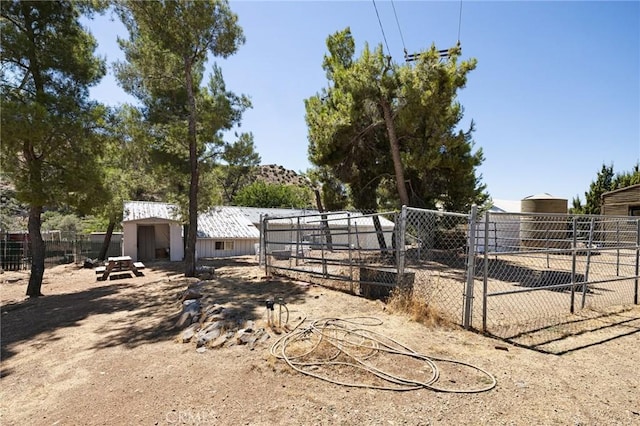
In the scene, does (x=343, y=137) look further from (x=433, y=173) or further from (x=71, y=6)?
(x=71, y=6)

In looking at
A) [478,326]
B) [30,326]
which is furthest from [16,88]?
[478,326]

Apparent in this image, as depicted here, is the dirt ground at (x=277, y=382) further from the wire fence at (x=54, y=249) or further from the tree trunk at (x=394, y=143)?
the wire fence at (x=54, y=249)

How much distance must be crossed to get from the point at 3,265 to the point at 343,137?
17.1 meters

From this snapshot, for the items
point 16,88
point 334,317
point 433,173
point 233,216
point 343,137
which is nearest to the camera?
point 334,317

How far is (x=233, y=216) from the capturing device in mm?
25625

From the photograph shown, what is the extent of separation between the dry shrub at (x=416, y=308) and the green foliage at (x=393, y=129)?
9.33 meters

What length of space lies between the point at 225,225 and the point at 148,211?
187 inches

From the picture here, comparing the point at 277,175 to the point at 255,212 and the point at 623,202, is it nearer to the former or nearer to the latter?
the point at 255,212

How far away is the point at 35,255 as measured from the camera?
1163cm

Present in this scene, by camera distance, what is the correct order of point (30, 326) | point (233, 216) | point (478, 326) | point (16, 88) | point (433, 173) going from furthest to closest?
point (233, 216)
point (433, 173)
point (16, 88)
point (30, 326)
point (478, 326)

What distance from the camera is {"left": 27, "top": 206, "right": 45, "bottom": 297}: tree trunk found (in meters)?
11.4

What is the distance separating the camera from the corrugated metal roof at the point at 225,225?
2300cm

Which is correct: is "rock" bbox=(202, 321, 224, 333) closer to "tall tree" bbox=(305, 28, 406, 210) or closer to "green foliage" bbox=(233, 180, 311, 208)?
"tall tree" bbox=(305, 28, 406, 210)

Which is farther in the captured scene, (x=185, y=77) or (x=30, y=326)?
(x=185, y=77)
